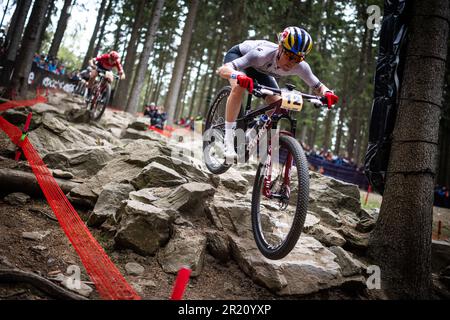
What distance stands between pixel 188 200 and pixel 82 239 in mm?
1396

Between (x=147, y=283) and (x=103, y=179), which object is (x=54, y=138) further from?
(x=147, y=283)

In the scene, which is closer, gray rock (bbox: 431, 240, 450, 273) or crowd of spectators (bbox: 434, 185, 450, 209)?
gray rock (bbox: 431, 240, 450, 273)

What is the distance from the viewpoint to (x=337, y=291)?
3504mm

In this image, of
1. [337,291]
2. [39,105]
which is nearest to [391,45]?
[337,291]

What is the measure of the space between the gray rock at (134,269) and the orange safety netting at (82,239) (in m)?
0.30

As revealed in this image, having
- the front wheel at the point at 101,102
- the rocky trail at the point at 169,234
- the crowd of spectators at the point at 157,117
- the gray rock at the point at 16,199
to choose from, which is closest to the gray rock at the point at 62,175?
the rocky trail at the point at 169,234

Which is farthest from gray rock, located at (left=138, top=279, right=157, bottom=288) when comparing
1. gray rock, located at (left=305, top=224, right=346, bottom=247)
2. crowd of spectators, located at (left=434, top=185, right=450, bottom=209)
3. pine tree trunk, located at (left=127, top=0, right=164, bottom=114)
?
crowd of spectators, located at (left=434, top=185, right=450, bottom=209)

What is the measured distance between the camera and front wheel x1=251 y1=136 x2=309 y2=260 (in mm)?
3080

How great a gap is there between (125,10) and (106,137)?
771 inches

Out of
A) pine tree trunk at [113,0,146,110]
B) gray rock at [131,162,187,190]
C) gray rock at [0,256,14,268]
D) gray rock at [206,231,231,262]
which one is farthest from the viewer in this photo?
pine tree trunk at [113,0,146,110]

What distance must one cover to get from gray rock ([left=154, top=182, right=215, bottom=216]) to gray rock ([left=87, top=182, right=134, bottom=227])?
2.06 feet

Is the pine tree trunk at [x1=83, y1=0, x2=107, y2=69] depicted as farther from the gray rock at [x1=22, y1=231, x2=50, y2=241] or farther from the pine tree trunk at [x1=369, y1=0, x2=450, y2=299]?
the pine tree trunk at [x1=369, y1=0, x2=450, y2=299]

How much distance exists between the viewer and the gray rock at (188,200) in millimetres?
4117

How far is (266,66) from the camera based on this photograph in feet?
13.2
